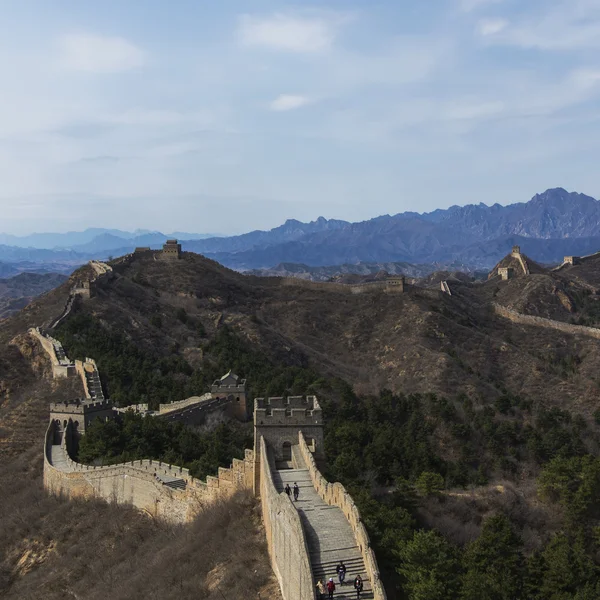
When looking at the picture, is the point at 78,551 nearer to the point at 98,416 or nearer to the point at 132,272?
the point at 98,416

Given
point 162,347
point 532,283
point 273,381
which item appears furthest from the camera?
point 532,283

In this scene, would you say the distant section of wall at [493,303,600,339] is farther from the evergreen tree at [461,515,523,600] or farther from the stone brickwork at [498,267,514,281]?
the evergreen tree at [461,515,523,600]

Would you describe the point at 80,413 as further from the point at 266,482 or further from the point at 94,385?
the point at 266,482

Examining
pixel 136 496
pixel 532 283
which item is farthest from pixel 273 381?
pixel 532 283

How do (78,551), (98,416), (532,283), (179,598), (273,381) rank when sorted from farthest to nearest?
(532,283) → (273,381) → (98,416) → (78,551) → (179,598)

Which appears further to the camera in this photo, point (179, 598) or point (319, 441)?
point (319, 441)

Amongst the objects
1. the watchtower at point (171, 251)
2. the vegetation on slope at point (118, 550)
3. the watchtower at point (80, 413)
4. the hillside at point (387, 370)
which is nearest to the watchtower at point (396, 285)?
the hillside at point (387, 370)
